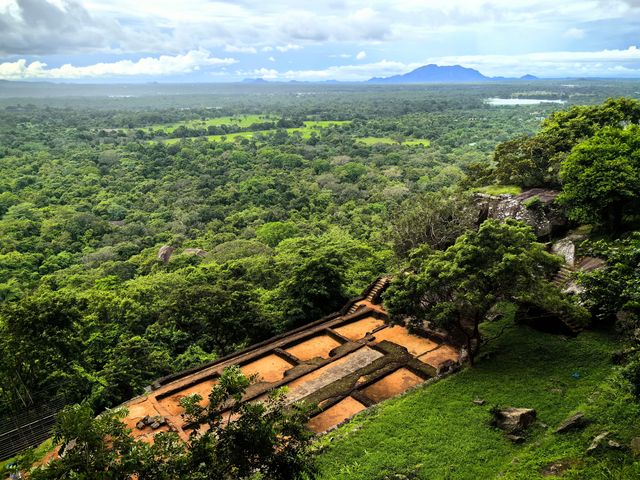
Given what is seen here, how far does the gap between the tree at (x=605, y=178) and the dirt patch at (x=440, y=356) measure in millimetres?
6698

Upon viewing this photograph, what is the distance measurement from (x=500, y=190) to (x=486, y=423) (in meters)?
13.6

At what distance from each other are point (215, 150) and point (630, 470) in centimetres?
9140

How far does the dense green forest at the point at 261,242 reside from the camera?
13453 millimetres

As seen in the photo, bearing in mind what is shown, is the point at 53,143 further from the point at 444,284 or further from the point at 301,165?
the point at 444,284

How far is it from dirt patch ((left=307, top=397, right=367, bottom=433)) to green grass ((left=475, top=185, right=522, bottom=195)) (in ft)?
42.2

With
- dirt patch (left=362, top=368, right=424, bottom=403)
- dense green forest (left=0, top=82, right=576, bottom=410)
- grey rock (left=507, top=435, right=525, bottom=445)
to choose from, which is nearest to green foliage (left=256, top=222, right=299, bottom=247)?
dense green forest (left=0, top=82, right=576, bottom=410)

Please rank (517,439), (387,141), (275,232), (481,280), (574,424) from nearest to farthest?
(574,424) < (517,439) < (481,280) < (275,232) < (387,141)

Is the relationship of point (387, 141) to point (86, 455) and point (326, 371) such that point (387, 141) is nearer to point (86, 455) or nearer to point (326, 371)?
point (326, 371)

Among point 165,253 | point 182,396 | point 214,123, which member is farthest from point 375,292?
point 214,123

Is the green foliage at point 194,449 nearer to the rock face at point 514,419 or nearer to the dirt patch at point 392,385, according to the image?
the rock face at point 514,419

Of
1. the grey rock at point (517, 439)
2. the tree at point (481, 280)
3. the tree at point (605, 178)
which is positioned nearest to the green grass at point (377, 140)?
the tree at point (605, 178)

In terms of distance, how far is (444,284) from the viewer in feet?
44.5

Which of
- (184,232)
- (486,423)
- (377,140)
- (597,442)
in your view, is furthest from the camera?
(377,140)

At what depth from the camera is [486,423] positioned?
1145cm
